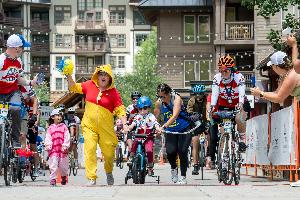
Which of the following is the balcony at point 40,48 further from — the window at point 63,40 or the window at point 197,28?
the window at point 197,28

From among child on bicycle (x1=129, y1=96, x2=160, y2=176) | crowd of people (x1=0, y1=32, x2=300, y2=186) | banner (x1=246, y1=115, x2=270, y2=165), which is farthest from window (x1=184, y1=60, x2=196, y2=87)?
crowd of people (x1=0, y1=32, x2=300, y2=186)

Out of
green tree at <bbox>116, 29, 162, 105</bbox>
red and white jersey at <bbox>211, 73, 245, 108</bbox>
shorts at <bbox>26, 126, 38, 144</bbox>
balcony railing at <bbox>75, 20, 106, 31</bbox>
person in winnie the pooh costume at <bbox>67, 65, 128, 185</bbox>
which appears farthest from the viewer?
balcony railing at <bbox>75, 20, 106, 31</bbox>

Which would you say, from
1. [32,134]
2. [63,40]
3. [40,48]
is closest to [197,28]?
[32,134]

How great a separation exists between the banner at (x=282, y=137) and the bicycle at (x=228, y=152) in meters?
0.94

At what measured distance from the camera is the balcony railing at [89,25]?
367 ft

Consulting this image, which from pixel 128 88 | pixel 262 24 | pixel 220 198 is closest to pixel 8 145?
pixel 220 198

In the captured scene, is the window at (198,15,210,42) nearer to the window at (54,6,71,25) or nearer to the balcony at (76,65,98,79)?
the balcony at (76,65,98,79)

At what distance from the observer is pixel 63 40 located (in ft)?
370

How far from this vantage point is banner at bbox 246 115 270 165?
54.5 ft

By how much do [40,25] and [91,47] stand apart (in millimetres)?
6850

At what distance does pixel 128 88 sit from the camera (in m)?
79.2

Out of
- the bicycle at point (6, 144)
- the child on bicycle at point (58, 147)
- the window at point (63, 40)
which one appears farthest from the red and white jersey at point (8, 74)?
the window at point (63, 40)

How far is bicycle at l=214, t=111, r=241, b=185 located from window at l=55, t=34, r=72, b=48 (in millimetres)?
98797

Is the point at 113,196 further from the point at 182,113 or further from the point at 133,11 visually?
the point at 133,11
